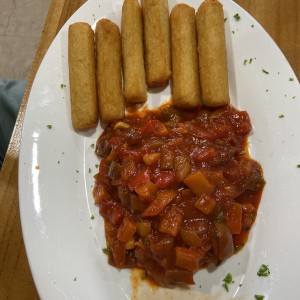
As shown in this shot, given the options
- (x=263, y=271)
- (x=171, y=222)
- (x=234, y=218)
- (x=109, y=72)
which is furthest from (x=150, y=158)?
(x=263, y=271)

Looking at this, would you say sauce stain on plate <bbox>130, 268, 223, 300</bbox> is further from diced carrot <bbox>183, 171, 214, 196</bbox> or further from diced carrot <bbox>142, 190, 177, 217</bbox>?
diced carrot <bbox>183, 171, 214, 196</bbox>

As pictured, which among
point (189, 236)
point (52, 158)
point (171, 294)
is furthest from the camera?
point (52, 158)

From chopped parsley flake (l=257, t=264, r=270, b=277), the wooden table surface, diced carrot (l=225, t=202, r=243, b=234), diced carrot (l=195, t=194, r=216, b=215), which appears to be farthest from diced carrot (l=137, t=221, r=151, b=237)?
the wooden table surface

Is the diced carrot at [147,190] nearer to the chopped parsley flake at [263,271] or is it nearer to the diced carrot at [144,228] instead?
the diced carrot at [144,228]

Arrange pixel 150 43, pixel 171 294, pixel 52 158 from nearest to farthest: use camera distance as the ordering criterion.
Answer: pixel 171 294
pixel 52 158
pixel 150 43

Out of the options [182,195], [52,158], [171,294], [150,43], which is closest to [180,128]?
[182,195]

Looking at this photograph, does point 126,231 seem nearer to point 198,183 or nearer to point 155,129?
point 198,183

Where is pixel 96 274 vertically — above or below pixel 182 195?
below

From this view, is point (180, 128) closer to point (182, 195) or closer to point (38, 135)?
point (182, 195)
